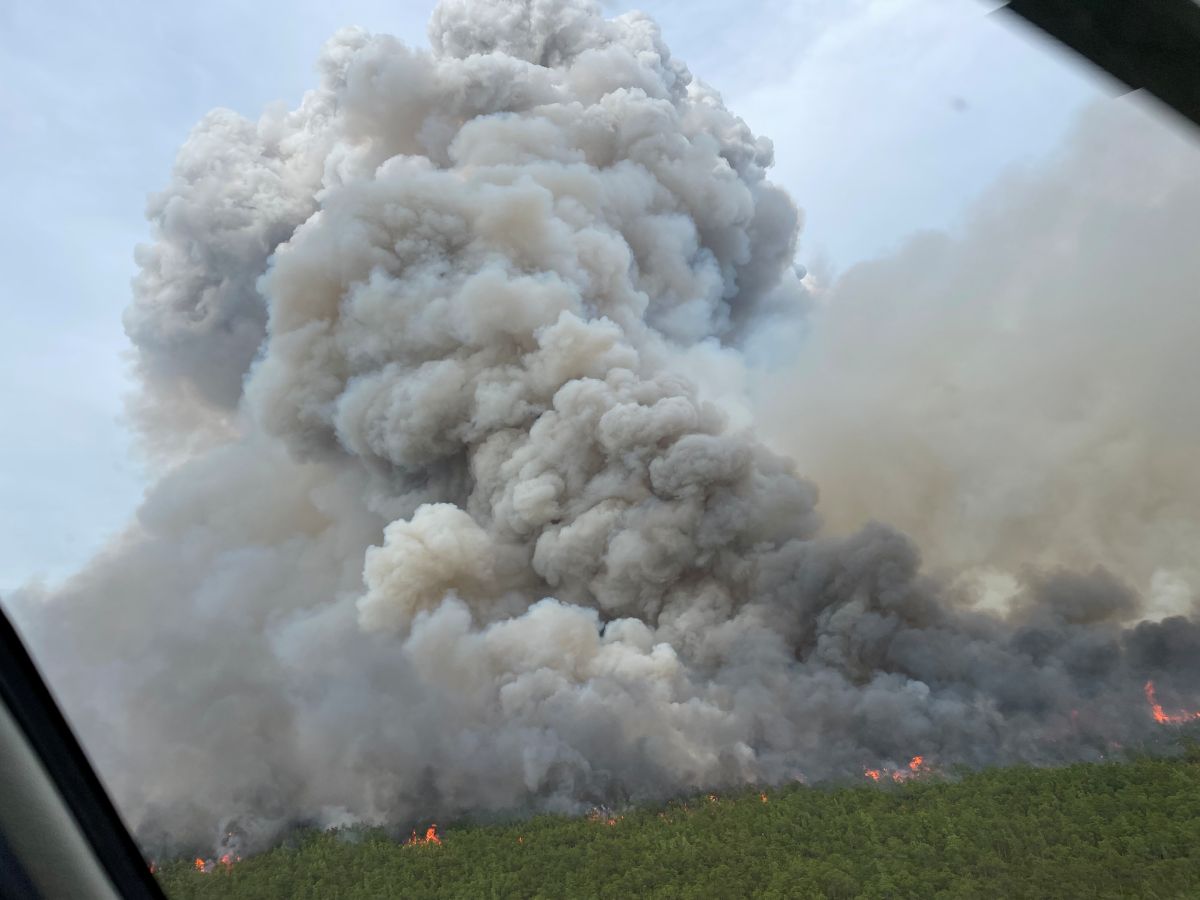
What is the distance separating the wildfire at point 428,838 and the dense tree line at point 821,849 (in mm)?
99

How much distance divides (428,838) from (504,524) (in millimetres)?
7169

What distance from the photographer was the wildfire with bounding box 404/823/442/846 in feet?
33.9

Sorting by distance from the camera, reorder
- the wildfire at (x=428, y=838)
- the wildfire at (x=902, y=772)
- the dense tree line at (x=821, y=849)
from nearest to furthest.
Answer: the dense tree line at (x=821, y=849) < the wildfire at (x=428, y=838) < the wildfire at (x=902, y=772)

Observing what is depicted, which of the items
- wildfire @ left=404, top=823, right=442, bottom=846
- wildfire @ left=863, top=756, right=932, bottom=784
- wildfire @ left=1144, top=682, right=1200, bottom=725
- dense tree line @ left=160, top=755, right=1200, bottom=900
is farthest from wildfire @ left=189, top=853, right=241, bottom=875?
wildfire @ left=1144, top=682, right=1200, bottom=725

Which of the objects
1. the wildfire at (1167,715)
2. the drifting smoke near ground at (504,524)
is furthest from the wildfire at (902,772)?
the wildfire at (1167,715)

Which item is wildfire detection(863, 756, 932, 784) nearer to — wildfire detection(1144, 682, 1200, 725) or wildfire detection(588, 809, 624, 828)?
wildfire detection(1144, 682, 1200, 725)

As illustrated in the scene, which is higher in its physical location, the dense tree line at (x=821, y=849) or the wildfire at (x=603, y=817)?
the dense tree line at (x=821, y=849)

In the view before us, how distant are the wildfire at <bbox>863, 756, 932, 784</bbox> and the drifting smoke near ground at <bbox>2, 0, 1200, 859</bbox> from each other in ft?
0.71

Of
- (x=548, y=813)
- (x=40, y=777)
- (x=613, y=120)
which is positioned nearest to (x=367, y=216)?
(x=613, y=120)

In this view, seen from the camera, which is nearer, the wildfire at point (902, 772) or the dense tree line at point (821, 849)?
the dense tree line at point (821, 849)

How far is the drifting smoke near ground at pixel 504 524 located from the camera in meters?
11.8

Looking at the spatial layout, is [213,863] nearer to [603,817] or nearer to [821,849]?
[603,817]

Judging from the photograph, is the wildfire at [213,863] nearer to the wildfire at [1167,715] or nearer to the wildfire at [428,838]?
the wildfire at [428,838]

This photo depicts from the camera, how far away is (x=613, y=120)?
22750 millimetres
